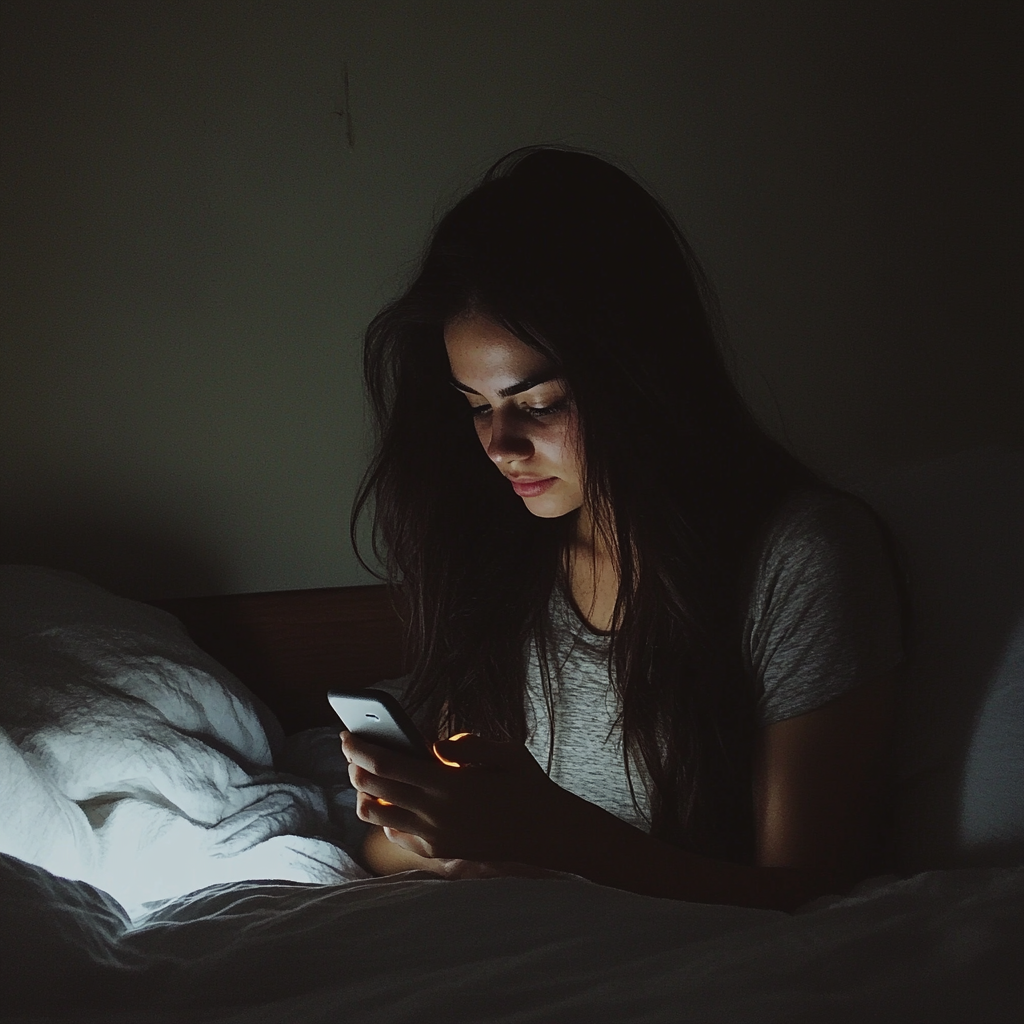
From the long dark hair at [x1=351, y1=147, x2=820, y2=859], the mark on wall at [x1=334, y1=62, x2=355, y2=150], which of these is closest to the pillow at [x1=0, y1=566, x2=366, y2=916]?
the long dark hair at [x1=351, y1=147, x2=820, y2=859]

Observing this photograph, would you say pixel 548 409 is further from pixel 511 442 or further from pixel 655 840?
pixel 655 840

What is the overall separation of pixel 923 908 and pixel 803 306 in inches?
42.4

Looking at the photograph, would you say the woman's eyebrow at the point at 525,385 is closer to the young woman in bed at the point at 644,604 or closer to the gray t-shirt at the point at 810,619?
the young woman in bed at the point at 644,604

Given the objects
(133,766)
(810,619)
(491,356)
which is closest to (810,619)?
(810,619)

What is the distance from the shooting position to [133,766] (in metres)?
1.07

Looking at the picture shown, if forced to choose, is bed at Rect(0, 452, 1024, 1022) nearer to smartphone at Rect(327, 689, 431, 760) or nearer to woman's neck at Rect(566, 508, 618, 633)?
smartphone at Rect(327, 689, 431, 760)

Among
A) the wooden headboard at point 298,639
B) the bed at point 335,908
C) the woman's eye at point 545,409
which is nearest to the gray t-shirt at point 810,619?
the bed at point 335,908

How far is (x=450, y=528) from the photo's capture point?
1.18m

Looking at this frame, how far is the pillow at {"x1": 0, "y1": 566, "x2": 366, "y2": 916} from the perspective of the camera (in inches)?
38.4

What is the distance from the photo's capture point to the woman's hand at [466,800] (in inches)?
31.9

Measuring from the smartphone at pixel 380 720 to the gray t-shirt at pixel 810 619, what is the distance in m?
0.28

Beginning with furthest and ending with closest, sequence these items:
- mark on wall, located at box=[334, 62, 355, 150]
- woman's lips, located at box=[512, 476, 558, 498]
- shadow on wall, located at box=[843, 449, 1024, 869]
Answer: mark on wall, located at box=[334, 62, 355, 150] < woman's lips, located at box=[512, 476, 558, 498] < shadow on wall, located at box=[843, 449, 1024, 869]

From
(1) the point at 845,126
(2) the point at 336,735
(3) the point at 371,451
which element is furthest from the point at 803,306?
(2) the point at 336,735

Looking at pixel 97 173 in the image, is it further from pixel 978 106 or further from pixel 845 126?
pixel 978 106
